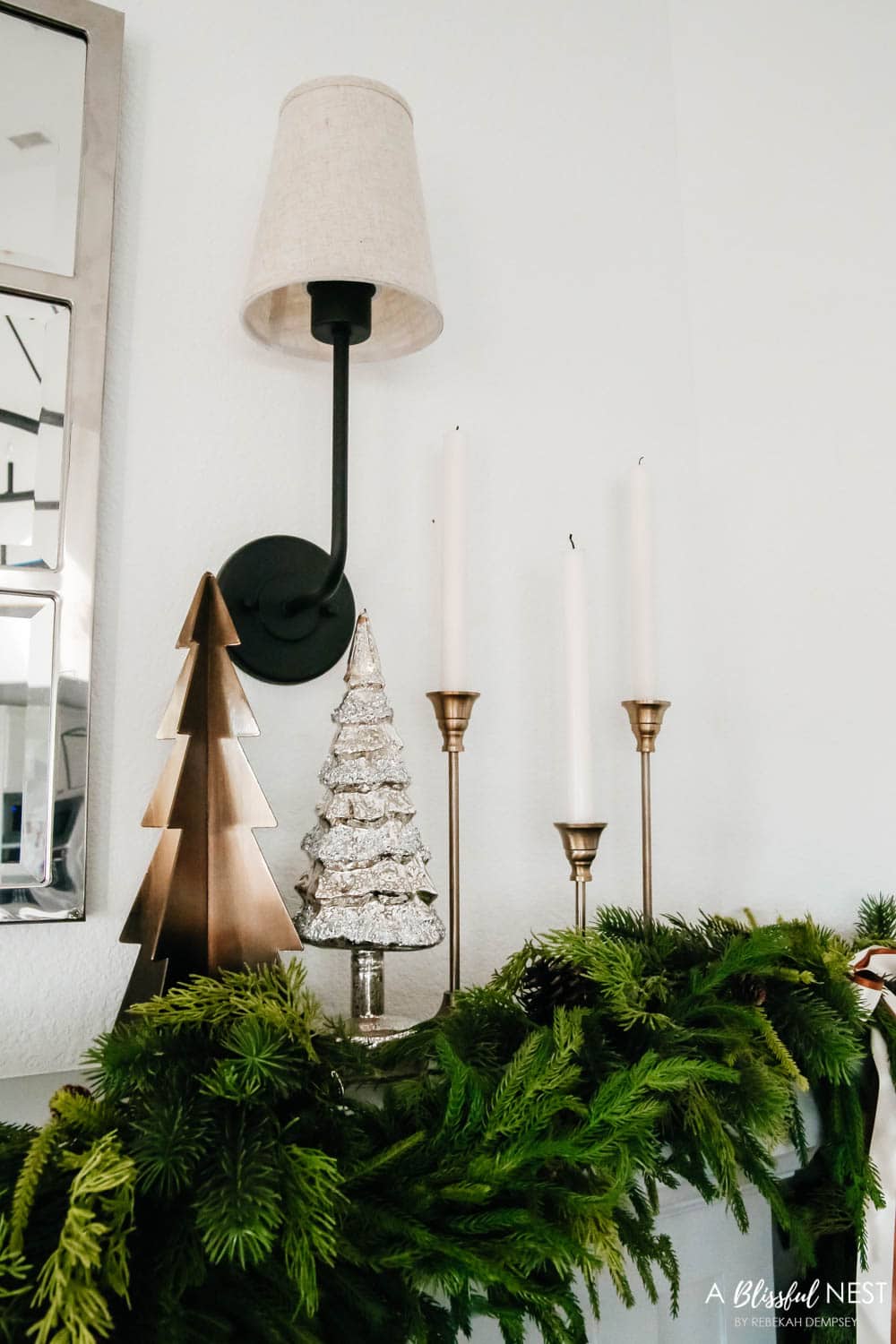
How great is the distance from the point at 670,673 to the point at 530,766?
177 mm

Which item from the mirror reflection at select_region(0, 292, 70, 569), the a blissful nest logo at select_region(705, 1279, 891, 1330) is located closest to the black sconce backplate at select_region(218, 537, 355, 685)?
the mirror reflection at select_region(0, 292, 70, 569)

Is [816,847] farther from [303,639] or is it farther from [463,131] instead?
[463,131]

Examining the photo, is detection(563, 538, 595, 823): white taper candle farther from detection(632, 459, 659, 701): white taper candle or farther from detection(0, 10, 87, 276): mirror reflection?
detection(0, 10, 87, 276): mirror reflection

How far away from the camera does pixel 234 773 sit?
23.7 inches

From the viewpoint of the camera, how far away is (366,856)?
63cm

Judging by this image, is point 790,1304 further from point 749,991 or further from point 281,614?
point 281,614

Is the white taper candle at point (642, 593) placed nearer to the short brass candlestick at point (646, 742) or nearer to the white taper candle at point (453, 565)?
the short brass candlestick at point (646, 742)

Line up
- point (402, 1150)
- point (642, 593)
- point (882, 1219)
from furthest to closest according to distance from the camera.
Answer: point (642, 593) → point (882, 1219) → point (402, 1150)

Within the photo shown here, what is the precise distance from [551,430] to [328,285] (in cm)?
27

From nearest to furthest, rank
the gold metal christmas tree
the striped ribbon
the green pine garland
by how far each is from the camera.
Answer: the green pine garland → the gold metal christmas tree → the striped ribbon

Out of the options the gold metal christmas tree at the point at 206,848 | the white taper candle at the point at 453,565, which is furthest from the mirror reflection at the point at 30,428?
the white taper candle at the point at 453,565

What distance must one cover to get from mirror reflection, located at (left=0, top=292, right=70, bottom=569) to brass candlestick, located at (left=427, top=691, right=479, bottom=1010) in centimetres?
26

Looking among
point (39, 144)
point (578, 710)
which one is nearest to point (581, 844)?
point (578, 710)

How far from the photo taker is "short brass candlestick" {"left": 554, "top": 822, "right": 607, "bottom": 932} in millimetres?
742
